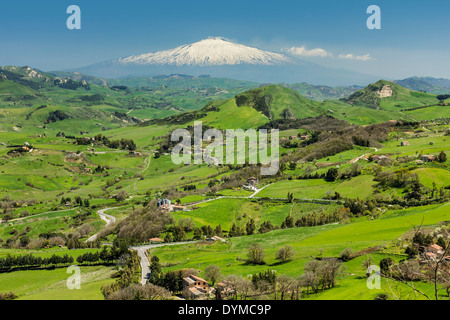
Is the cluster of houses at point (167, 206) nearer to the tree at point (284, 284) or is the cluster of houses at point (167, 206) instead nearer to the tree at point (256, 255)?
the tree at point (256, 255)

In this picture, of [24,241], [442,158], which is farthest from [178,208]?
[442,158]

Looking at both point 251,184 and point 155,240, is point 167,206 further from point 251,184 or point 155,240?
point 251,184

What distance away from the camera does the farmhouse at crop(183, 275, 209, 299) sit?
38.7 meters

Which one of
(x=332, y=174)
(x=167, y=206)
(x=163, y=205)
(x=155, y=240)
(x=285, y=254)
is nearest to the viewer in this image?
(x=285, y=254)

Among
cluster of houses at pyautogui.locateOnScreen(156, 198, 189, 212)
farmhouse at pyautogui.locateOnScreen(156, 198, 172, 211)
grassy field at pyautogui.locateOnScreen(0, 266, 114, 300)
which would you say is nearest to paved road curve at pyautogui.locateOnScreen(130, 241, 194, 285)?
grassy field at pyautogui.locateOnScreen(0, 266, 114, 300)

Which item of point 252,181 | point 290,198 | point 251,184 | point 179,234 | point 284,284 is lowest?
point 179,234

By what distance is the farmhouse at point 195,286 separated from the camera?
38703mm

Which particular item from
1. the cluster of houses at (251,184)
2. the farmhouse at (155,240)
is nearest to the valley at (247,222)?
the farmhouse at (155,240)

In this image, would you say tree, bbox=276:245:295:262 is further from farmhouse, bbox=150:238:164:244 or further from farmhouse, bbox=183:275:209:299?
farmhouse, bbox=150:238:164:244

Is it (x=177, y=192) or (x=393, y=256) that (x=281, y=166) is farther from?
(x=393, y=256)

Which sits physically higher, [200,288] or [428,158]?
[428,158]

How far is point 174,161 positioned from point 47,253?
11167 cm

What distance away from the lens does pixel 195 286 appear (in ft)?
135

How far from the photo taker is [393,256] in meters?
39.5
